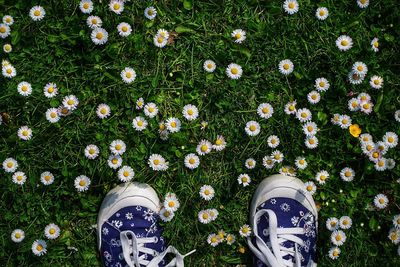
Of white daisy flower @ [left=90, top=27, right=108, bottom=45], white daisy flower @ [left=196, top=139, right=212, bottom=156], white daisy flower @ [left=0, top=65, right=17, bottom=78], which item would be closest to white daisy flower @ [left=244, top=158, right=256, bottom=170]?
white daisy flower @ [left=196, top=139, right=212, bottom=156]

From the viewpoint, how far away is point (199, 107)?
2426 millimetres

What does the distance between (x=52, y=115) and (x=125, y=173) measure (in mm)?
419

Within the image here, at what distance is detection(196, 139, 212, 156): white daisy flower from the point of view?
94.0 inches

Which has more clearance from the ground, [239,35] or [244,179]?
[239,35]

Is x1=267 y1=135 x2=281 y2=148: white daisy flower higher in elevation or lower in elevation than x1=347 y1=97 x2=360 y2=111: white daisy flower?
lower

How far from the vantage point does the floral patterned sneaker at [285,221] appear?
2.38 m

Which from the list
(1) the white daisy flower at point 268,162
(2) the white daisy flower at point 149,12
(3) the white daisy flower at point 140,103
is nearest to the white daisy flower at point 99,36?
(2) the white daisy flower at point 149,12

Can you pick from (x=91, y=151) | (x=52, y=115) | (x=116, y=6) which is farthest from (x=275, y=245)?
(x=116, y=6)

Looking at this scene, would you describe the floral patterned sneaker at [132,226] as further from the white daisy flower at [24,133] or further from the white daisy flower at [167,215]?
the white daisy flower at [24,133]

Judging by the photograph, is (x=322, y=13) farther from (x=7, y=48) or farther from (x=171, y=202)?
(x=7, y=48)

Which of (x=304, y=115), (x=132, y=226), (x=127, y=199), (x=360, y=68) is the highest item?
(x=360, y=68)

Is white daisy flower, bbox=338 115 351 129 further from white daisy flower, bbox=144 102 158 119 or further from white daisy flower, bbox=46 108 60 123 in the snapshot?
white daisy flower, bbox=46 108 60 123

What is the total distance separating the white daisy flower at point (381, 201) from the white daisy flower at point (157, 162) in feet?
3.22

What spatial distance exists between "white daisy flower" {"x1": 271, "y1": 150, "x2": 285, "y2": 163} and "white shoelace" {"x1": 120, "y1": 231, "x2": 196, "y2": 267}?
559 millimetres
